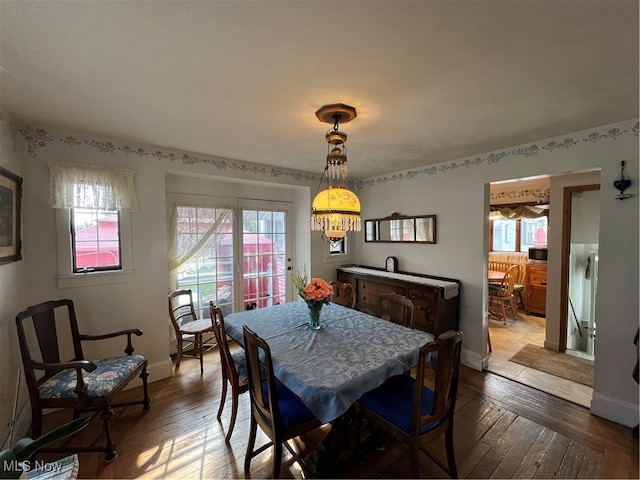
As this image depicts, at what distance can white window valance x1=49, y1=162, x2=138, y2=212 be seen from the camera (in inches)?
86.3

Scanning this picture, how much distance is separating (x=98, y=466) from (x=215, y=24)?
101 inches

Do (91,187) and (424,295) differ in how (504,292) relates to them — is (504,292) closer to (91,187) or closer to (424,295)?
(424,295)

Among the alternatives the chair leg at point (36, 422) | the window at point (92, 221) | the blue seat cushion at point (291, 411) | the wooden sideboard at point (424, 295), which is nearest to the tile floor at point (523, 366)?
the wooden sideboard at point (424, 295)

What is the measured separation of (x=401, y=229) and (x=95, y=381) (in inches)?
136

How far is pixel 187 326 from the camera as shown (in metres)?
2.97

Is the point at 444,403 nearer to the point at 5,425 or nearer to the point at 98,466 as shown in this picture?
the point at 98,466

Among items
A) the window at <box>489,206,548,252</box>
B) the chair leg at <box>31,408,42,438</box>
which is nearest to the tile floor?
the window at <box>489,206,548,252</box>

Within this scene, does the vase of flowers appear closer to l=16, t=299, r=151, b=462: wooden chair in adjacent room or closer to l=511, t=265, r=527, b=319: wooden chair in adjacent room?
l=16, t=299, r=151, b=462: wooden chair in adjacent room

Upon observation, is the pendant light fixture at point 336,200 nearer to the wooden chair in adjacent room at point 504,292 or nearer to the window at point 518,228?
the wooden chair in adjacent room at point 504,292

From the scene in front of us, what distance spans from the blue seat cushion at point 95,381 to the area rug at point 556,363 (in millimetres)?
3841

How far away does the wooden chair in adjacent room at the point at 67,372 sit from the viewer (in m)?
1.75

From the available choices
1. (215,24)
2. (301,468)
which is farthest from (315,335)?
(215,24)

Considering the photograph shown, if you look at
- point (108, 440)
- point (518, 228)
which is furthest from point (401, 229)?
point (108, 440)

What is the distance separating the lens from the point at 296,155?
2969 millimetres
